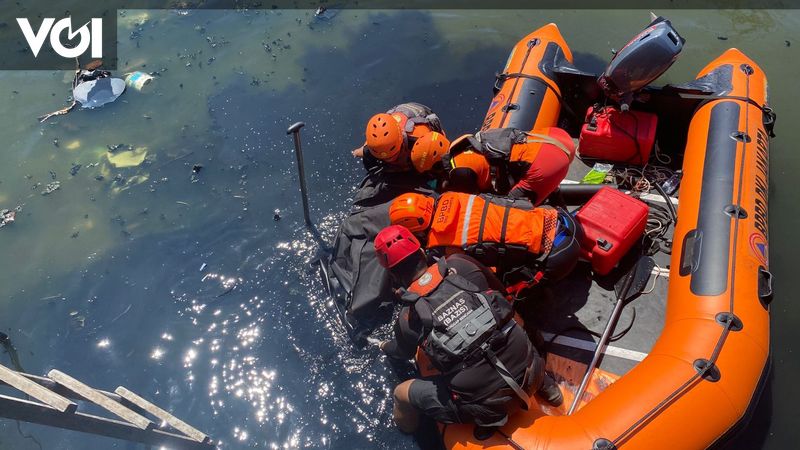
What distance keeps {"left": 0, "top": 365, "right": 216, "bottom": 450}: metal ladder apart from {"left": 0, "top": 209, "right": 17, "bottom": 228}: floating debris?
10.0 ft

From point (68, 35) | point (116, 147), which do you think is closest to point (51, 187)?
point (116, 147)

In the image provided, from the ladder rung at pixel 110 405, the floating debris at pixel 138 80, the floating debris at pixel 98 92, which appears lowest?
the floating debris at pixel 98 92

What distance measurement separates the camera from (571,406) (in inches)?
155

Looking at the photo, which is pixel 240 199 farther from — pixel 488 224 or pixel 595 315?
pixel 595 315

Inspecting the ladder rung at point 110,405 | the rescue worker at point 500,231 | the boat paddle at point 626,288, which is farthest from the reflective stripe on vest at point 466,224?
the ladder rung at point 110,405

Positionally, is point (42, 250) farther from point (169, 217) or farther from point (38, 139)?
point (38, 139)

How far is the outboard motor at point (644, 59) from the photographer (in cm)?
482

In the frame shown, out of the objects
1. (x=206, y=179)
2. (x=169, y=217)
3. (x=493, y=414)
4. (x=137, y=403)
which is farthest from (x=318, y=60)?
(x=493, y=414)

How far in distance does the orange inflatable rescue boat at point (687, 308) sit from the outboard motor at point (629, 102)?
0.25 m

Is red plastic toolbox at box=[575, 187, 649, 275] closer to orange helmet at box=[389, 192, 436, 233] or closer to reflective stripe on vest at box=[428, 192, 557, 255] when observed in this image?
reflective stripe on vest at box=[428, 192, 557, 255]

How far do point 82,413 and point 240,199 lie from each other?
282cm

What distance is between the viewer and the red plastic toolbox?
440cm

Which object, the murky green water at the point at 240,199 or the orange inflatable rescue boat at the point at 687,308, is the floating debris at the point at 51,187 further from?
the orange inflatable rescue boat at the point at 687,308

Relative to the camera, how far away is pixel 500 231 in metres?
3.88
